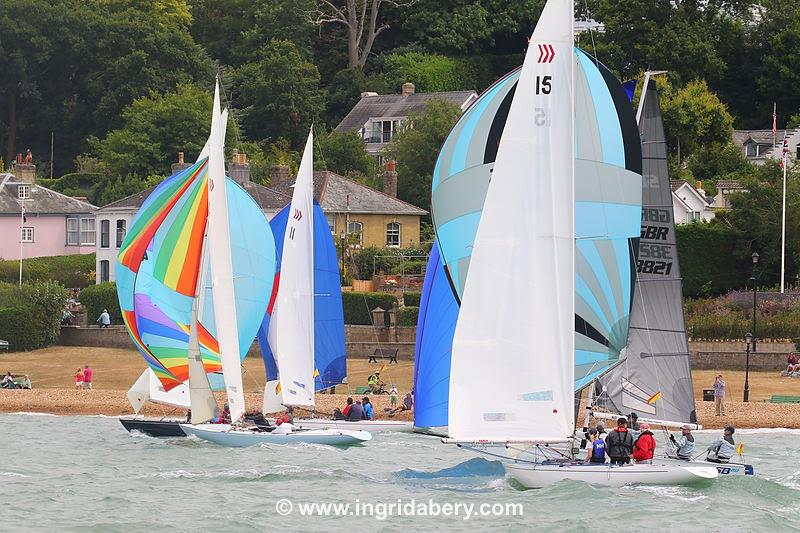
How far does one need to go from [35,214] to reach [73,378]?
23.6 metres

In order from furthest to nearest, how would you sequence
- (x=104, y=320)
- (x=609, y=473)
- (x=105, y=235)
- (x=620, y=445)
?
(x=105, y=235) → (x=104, y=320) → (x=620, y=445) → (x=609, y=473)

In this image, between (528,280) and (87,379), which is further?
(87,379)

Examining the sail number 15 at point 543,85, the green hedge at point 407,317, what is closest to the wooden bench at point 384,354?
the green hedge at point 407,317

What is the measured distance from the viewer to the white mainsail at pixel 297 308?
39.5 metres

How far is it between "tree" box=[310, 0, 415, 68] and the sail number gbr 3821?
220 feet

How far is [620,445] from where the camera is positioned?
95.0 ft

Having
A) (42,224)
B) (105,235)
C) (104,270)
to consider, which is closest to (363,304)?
(104,270)

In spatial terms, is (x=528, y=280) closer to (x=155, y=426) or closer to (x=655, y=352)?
(x=655, y=352)

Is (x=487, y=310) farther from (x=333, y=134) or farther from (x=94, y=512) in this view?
(x=333, y=134)

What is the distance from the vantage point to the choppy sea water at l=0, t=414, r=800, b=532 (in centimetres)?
2848

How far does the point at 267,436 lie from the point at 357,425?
3.09m

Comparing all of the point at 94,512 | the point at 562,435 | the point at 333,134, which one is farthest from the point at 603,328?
the point at 333,134

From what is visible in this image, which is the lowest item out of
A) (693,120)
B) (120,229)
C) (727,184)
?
(120,229)

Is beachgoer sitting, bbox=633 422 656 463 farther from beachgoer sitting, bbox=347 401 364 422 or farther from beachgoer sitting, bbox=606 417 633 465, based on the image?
beachgoer sitting, bbox=347 401 364 422
